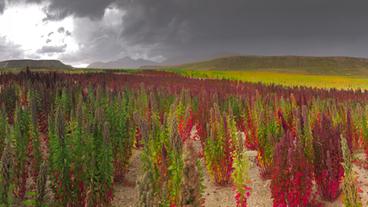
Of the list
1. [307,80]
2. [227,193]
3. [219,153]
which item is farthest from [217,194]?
[307,80]

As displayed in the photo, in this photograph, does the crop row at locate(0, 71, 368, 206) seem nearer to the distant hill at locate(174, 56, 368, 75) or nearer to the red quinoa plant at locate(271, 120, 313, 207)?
the red quinoa plant at locate(271, 120, 313, 207)

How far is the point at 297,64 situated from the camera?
419 feet

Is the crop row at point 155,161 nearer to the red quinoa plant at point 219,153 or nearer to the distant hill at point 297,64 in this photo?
the red quinoa plant at point 219,153

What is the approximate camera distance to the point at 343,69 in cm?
11362

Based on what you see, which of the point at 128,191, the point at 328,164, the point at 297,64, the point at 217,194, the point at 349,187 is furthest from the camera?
the point at 297,64

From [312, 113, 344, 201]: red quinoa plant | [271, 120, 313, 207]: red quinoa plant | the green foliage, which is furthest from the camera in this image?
[312, 113, 344, 201]: red quinoa plant

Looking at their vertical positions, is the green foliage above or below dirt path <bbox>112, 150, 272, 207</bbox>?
above

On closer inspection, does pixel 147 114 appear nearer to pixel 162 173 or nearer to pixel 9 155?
pixel 162 173

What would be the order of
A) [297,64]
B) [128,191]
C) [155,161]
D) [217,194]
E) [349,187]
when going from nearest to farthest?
[349,187] → [155,161] → [217,194] → [128,191] → [297,64]

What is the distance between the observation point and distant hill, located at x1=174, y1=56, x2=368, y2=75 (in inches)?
4414

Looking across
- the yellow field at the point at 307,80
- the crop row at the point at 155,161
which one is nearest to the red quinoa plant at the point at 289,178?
the crop row at the point at 155,161

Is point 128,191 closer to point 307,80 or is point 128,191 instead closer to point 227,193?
point 227,193

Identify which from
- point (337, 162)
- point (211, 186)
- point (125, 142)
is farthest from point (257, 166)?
point (125, 142)

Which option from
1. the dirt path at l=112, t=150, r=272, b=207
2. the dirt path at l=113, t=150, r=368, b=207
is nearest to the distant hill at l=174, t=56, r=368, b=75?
the dirt path at l=113, t=150, r=368, b=207
